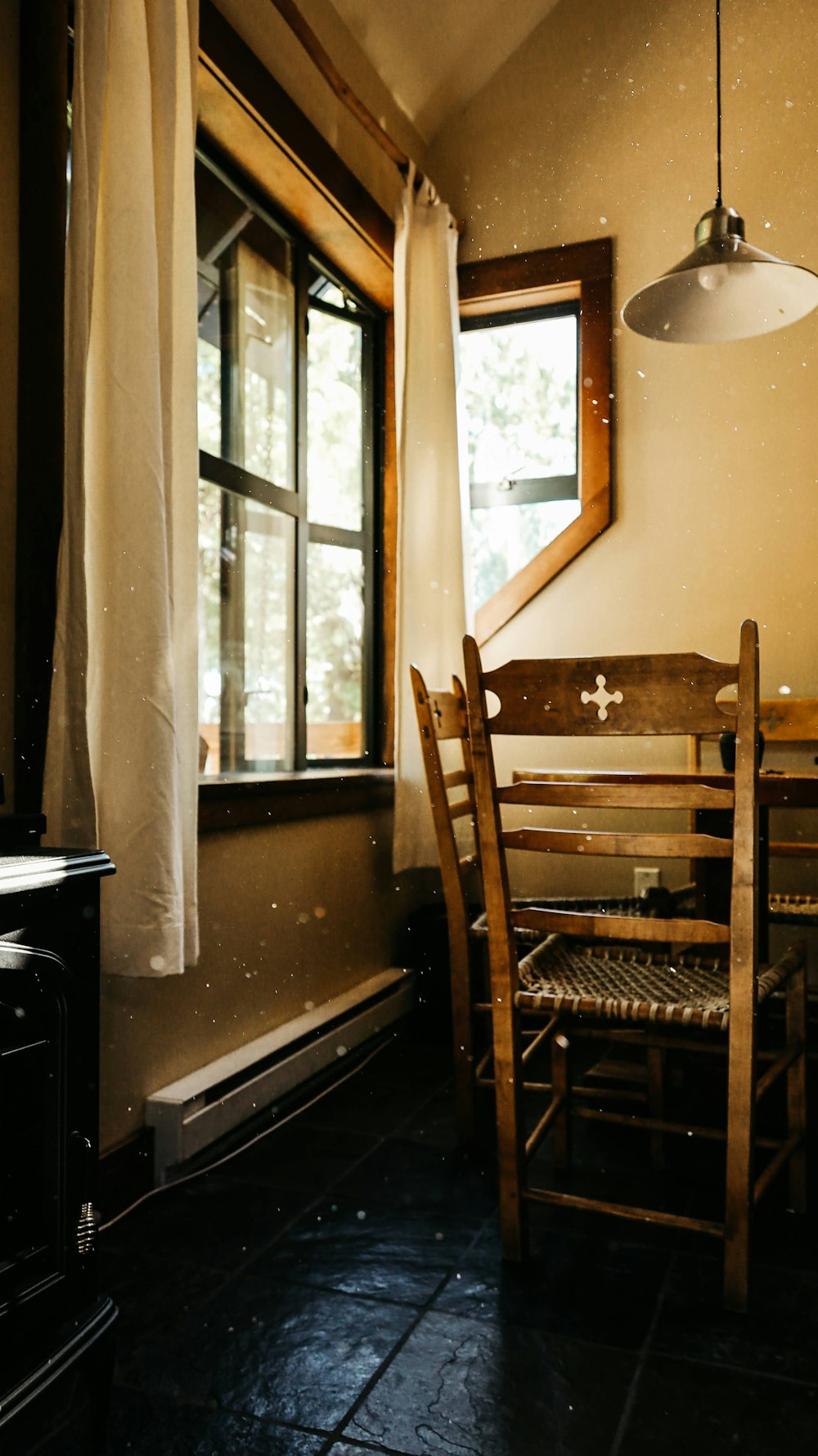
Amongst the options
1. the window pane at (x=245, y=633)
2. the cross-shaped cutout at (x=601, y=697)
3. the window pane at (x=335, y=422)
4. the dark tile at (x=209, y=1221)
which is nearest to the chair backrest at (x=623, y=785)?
the cross-shaped cutout at (x=601, y=697)

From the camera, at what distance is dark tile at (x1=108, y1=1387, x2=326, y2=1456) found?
115cm

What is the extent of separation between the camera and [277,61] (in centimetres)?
246

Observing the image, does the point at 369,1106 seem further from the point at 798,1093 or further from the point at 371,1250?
the point at 798,1093

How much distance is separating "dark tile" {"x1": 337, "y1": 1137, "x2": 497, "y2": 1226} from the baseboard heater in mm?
271

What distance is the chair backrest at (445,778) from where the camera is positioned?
197cm

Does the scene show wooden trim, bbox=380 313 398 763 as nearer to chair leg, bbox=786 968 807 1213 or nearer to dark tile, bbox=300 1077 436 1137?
dark tile, bbox=300 1077 436 1137

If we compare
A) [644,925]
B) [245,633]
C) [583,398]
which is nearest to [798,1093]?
[644,925]

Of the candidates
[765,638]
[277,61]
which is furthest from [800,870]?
[277,61]

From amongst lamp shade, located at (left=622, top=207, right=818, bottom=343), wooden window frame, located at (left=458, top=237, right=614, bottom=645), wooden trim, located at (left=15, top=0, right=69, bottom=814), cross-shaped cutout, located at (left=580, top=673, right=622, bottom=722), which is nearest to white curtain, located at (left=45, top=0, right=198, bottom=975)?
wooden trim, located at (left=15, top=0, right=69, bottom=814)

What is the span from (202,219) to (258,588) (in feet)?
2.93

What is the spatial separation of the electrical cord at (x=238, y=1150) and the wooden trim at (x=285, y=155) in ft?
7.38

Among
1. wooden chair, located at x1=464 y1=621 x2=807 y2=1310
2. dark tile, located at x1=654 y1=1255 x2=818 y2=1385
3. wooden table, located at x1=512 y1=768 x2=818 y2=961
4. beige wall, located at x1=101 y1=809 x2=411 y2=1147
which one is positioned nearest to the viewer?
dark tile, located at x1=654 y1=1255 x2=818 y2=1385

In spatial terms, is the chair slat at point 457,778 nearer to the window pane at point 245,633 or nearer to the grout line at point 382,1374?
the window pane at point 245,633

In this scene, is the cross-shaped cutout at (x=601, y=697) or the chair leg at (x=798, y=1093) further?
the chair leg at (x=798, y=1093)
